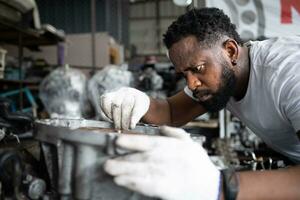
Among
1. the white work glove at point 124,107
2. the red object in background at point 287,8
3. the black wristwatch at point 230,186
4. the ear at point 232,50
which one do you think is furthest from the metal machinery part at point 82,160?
the red object in background at point 287,8

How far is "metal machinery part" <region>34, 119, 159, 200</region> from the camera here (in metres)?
0.58

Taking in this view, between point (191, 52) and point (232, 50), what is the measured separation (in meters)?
0.16

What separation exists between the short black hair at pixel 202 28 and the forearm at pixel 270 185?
1.44 ft

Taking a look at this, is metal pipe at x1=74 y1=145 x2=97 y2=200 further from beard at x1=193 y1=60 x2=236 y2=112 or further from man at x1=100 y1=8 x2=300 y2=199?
beard at x1=193 y1=60 x2=236 y2=112

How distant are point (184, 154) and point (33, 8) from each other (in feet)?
7.97

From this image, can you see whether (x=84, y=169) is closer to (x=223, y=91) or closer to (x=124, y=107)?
(x=124, y=107)

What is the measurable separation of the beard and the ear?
0.04 m

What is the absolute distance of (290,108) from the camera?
2.92 ft

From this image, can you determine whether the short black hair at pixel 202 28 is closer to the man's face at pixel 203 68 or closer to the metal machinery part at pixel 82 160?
the man's face at pixel 203 68

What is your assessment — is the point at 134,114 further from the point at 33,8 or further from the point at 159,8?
the point at 159,8

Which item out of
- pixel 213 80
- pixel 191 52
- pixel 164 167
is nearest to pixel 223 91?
pixel 213 80

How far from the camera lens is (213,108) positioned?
1.14 m

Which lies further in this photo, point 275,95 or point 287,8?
point 287,8

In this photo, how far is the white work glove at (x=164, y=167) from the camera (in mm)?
579
